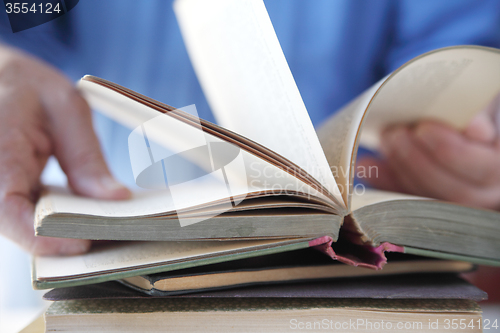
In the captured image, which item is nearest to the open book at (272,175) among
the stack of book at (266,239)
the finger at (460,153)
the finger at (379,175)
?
the stack of book at (266,239)

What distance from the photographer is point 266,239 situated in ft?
1.06

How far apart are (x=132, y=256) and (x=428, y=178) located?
66 cm

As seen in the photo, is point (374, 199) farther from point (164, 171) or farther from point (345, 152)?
→ point (164, 171)

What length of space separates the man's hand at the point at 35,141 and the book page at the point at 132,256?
121mm

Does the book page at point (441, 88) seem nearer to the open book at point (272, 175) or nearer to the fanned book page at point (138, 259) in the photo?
the open book at point (272, 175)

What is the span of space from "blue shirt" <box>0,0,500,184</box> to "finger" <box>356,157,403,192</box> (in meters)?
0.29

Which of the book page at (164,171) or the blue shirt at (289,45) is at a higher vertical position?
the blue shirt at (289,45)

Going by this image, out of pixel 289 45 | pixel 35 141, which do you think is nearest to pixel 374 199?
pixel 35 141

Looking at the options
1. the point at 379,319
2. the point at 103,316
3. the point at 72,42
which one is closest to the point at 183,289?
the point at 103,316

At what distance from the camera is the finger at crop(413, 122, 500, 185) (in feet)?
2.14

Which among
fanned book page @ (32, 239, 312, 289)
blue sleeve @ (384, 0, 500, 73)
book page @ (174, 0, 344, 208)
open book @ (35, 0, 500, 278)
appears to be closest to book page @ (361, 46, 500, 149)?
open book @ (35, 0, 500, 278)

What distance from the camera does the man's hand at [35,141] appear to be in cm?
46

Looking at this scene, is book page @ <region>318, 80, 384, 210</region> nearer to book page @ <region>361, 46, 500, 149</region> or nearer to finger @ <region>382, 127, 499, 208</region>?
book page @ <region>361, 46, 500, 149</region>

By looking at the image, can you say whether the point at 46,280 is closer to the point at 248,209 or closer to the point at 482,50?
the point at 248,209
